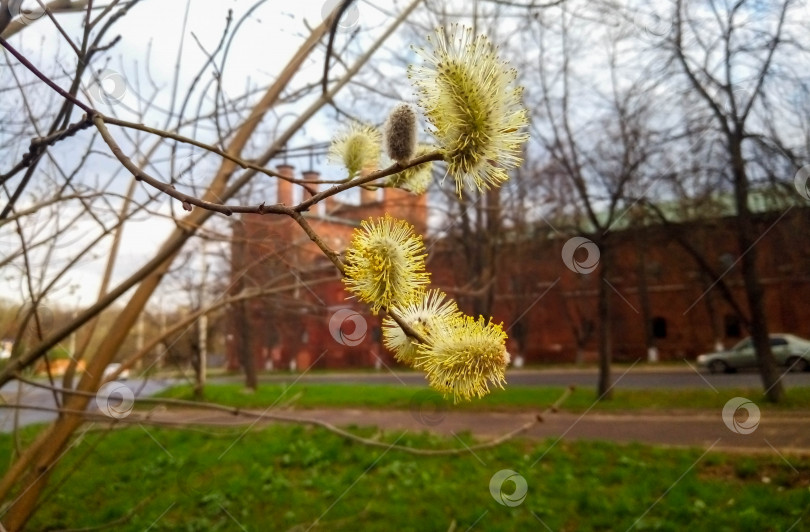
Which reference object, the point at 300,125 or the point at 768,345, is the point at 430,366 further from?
the point at 768,345

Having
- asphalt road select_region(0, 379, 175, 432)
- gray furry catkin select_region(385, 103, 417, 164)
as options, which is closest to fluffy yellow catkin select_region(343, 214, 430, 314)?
gray furry catkin select_region(385, 103, 417, 164)

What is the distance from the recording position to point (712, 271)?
1797 mm

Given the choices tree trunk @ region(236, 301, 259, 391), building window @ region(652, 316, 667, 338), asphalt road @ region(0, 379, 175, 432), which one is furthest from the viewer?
tree trunk @ region(236, 301, 259, 391)

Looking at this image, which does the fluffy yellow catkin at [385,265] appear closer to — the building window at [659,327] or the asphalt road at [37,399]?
the building window at [659,327]

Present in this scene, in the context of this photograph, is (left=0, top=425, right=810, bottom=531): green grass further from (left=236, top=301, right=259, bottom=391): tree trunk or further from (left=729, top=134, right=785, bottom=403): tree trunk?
(left=729, top=134, right=785, bottom=403): tree trunk

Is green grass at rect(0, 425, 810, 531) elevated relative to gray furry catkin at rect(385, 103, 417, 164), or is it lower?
lower

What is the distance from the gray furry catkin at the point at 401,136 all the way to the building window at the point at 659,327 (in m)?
1.53

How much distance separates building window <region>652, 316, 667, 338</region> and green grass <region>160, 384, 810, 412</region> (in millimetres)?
235

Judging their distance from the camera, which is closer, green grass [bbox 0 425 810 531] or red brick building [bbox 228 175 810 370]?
red brick building [bbox 228 175 810 370]

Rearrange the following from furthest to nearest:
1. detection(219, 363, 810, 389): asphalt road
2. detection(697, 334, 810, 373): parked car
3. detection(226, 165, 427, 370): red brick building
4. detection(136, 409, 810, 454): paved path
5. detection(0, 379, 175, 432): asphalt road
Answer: detection(0, 379, 175, 432): asphalt road, detection(136, 409, 810, 454): paved path, detection(219, 363, 810, 389): asphalt road, detection(697, 334, 810, 373): parked car, detection(226, 165, 427, 370): red brick building

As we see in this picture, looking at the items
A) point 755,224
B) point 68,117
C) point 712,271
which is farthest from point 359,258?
point 712,271

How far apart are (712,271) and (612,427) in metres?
1.83

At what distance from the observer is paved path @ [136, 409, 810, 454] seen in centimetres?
181

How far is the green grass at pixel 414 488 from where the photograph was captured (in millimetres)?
2469
